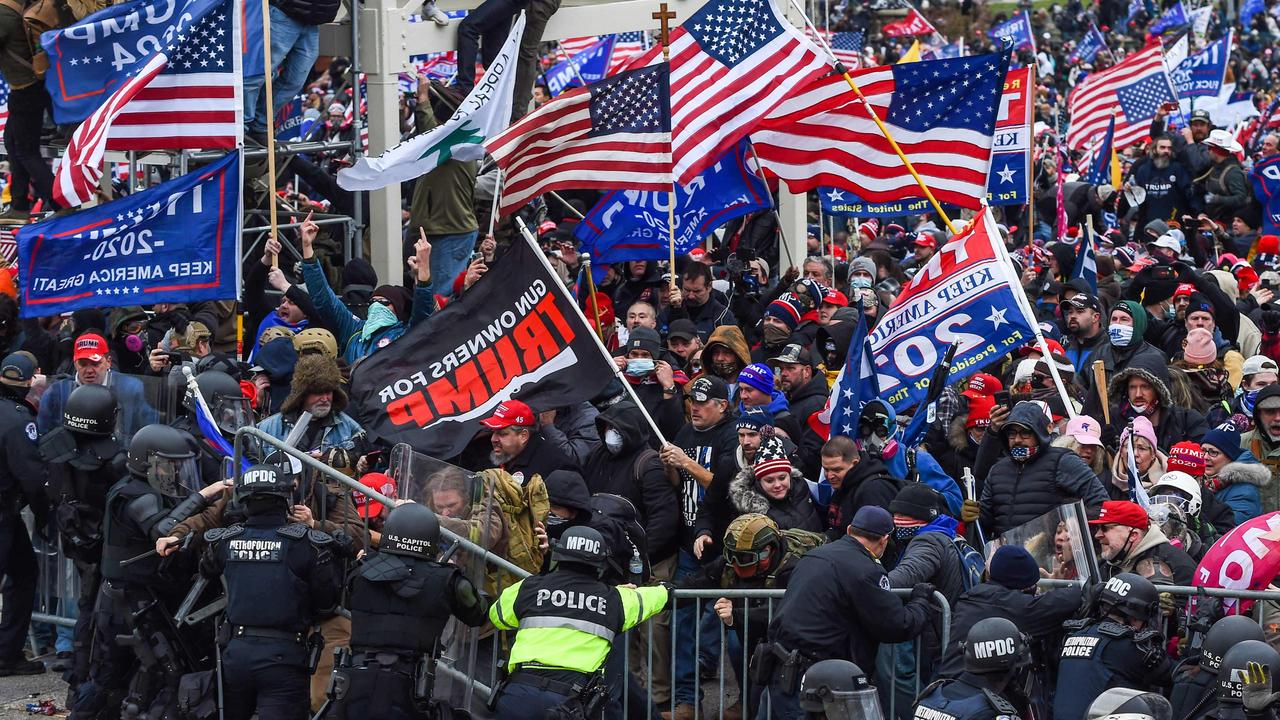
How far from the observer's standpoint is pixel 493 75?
46.8 ft

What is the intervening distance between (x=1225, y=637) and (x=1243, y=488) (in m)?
2.75

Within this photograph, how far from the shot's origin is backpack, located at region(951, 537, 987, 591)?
32.4ft

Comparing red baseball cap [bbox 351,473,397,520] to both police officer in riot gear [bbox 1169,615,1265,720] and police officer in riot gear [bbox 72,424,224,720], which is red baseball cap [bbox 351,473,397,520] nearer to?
police officer in riot gear [bbox 72,424,224,720]

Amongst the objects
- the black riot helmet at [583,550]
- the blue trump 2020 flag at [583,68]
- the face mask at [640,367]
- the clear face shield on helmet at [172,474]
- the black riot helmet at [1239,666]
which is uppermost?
the blue trump 2020 flag at [583,68]

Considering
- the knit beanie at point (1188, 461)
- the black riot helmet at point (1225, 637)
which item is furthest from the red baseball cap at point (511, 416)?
the black riot helmet at point (1225, 637)

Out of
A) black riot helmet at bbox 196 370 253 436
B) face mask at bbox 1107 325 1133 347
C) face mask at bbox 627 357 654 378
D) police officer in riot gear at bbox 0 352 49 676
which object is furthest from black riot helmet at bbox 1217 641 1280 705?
police officer in riot gear at bbox 0 352 49 676

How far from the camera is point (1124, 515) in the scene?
959 centimetres

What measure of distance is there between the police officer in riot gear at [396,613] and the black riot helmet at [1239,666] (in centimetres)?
350

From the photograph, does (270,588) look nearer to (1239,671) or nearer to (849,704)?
(849,704)

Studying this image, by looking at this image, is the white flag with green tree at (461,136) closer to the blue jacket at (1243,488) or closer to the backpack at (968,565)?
the backpack at (968,565)

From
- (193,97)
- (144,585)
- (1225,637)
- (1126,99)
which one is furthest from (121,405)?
(1126,99)

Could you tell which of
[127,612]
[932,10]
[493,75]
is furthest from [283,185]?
[932,10]

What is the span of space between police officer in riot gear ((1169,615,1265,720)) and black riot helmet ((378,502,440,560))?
11.5ft

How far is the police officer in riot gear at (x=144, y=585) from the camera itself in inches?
406
